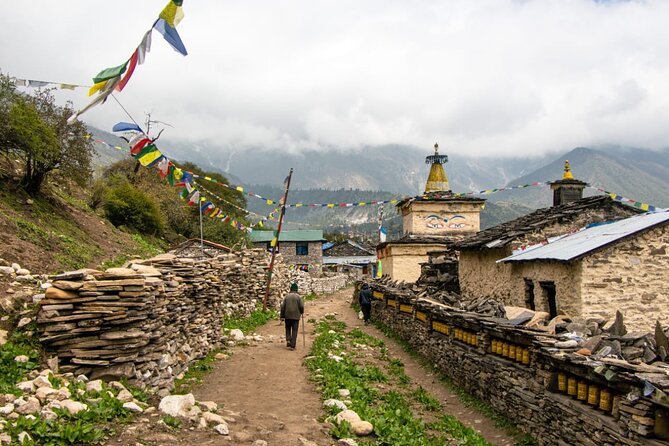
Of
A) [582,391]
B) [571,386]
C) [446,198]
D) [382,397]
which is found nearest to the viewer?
[582,391]

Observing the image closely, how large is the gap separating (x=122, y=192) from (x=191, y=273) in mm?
25956

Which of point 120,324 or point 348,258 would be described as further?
point 348,258

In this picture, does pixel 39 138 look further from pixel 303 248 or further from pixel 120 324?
pixel 303 248

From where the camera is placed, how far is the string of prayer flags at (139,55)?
1003cm

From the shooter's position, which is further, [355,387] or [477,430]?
[355,387]

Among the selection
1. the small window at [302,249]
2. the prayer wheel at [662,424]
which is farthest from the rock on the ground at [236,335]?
the small window at [302,249]

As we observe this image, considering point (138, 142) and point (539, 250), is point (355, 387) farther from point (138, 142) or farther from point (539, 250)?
point (138, 142)

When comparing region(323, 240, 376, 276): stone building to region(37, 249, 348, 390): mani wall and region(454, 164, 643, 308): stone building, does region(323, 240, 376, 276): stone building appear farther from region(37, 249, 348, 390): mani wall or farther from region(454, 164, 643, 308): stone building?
region(37, 249, 348, 390): mani wall

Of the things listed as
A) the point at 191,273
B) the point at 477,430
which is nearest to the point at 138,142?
the point at 191,273

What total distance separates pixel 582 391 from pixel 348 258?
69.7 meters

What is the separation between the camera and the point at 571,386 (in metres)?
7.92

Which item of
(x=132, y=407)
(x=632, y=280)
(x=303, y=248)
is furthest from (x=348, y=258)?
(x=132, y=407)

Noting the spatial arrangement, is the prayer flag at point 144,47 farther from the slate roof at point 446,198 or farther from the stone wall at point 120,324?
the slate roof at point 446,198

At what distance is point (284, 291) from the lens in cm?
3250
